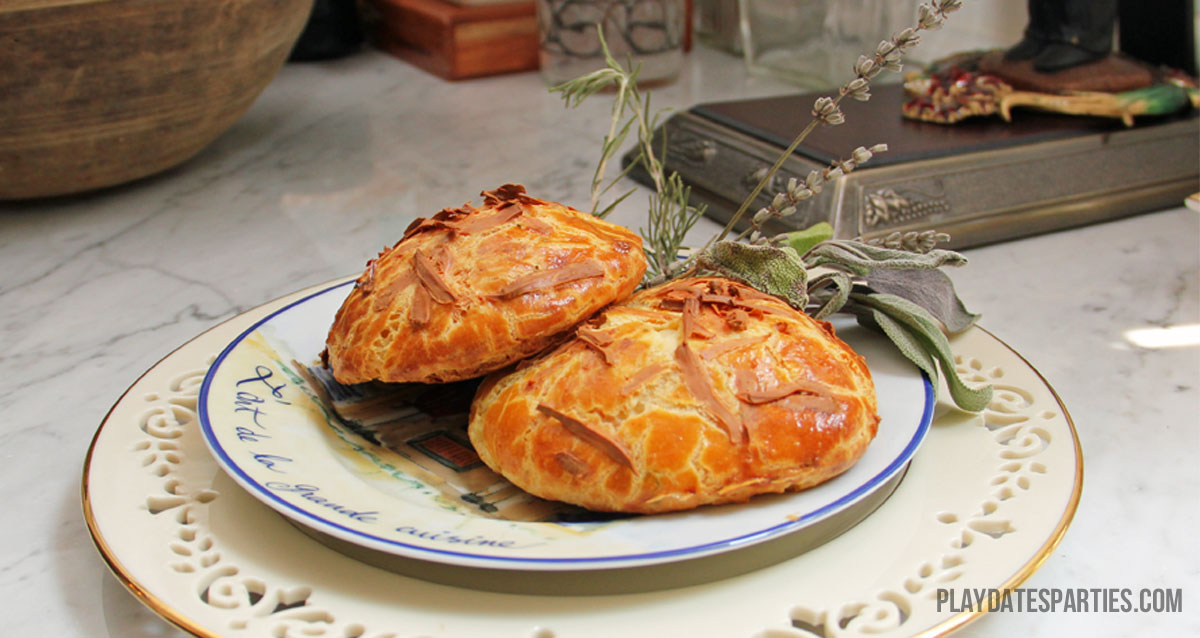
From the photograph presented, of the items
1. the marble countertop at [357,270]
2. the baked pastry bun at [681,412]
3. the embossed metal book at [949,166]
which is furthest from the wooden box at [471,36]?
the baked pastry bun at [681,412]

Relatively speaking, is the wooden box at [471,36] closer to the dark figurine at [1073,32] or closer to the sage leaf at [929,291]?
the dark figurine at [1073,32]

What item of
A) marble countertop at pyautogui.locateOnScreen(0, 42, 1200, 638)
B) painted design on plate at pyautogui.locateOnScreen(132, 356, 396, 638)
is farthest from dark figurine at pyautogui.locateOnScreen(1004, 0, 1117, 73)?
painted design on plate at pyautogui.locateOnScreen(132, 356, 396, 638)

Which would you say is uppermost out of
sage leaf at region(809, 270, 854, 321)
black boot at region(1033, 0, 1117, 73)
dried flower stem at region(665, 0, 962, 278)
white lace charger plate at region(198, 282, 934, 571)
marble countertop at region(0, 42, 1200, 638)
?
dried flower stem at region(665, 0, 962, 278)

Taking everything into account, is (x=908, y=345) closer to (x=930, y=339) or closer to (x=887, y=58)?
(x=930, y=339)

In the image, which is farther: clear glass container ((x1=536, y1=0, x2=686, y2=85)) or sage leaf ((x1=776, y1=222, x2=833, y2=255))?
clear glass container ((x1=536, y1=0, x2=686, y2=85))

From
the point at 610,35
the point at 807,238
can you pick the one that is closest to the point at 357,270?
the point at 807,238

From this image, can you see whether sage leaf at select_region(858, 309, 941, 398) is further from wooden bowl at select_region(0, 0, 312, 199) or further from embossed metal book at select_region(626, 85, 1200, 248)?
wooden bowl at select_region(0, 0, 312, 199)
